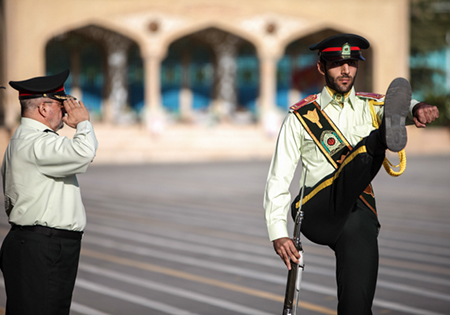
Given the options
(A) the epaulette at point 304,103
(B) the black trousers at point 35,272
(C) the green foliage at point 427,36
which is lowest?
(B) the black trousers at point 35,272

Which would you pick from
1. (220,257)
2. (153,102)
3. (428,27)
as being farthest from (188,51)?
(220,257)

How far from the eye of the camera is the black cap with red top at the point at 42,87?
10.1 feet

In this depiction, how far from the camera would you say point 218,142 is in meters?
23.5

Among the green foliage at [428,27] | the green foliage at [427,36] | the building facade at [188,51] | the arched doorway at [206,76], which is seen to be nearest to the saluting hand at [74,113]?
the building facade at [188,51]

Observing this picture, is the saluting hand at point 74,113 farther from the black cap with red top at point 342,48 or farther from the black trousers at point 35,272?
the black cap with red top at point 342,48

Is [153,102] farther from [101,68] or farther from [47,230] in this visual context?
[47,230]

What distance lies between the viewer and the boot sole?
253 cm

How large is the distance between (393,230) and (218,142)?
15.6 meters

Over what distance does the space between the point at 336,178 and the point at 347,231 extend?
27cm

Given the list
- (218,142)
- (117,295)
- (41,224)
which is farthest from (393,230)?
(218,142)

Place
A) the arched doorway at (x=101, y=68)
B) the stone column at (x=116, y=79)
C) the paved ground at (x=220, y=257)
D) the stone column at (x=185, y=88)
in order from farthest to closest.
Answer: the stone column at (x=185, y=88), the stone column at (x=116, y=79), the arched doorway at (x=101, y=68), the paved ground at (x=220, y=257)

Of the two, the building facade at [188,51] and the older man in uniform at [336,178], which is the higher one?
the building facade at [188,51]

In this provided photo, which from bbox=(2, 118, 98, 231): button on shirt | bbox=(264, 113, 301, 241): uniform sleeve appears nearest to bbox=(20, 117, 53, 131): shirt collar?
bbox=(2, 118, 98, 231): button on shirt

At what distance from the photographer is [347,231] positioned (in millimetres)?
3053
